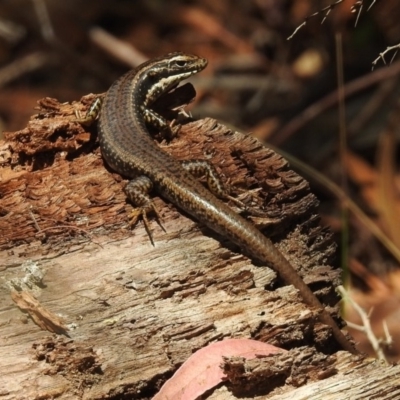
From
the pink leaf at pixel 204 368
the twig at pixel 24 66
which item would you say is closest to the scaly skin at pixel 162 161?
the pink leaf at pixel 204 368

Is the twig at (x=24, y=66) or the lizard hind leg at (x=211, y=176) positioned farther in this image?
the twig at (x=24, y=66)

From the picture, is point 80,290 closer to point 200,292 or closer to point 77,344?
point 77,344

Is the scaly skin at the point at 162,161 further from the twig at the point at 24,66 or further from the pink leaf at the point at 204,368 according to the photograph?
the twig at the point at 24,66

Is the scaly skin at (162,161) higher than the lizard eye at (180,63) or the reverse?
the reverse

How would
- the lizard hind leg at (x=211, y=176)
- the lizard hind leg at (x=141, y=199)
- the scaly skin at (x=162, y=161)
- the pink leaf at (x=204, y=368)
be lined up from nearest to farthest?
the pink leaf at (x=204, y=368), the scaly skin at (x=162, y=161), the lizard hind leg at (x=141, y=199), the lizard hind leg at (x=211, y=176)

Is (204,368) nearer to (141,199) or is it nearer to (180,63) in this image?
(141,199)
